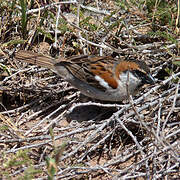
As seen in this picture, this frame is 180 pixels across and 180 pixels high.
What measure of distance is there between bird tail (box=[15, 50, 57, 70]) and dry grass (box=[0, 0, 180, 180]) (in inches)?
7.2

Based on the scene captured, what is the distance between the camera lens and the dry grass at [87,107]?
11.9 ft

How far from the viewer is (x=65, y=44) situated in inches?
214

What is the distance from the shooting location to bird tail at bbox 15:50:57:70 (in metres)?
4.80

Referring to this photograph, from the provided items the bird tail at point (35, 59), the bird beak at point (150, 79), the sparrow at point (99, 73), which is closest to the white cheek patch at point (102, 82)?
the sparrow at point (99, 73)

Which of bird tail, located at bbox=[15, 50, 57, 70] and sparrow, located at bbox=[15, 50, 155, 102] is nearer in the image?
sparrow, located at bbox=[15, 50, 155, 102]

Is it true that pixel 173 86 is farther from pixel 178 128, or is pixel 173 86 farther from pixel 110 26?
pixel 110 26

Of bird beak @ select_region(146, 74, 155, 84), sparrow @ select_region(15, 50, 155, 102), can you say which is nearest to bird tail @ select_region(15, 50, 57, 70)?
sparrow @ select_region(15, 50, 155, 102)

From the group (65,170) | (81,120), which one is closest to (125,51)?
(81,120)

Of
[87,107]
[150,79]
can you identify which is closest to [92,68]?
[87,107]

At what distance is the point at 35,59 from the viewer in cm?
482

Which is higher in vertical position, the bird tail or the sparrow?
the bird tail

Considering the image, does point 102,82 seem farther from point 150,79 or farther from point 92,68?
point 150,79

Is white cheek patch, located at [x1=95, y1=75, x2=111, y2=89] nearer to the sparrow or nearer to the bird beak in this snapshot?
the sparrow

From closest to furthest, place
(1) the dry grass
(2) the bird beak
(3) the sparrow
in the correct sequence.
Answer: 1. (1) the dry grass
2. (2) the bird beak
3. (3) the sparrow
